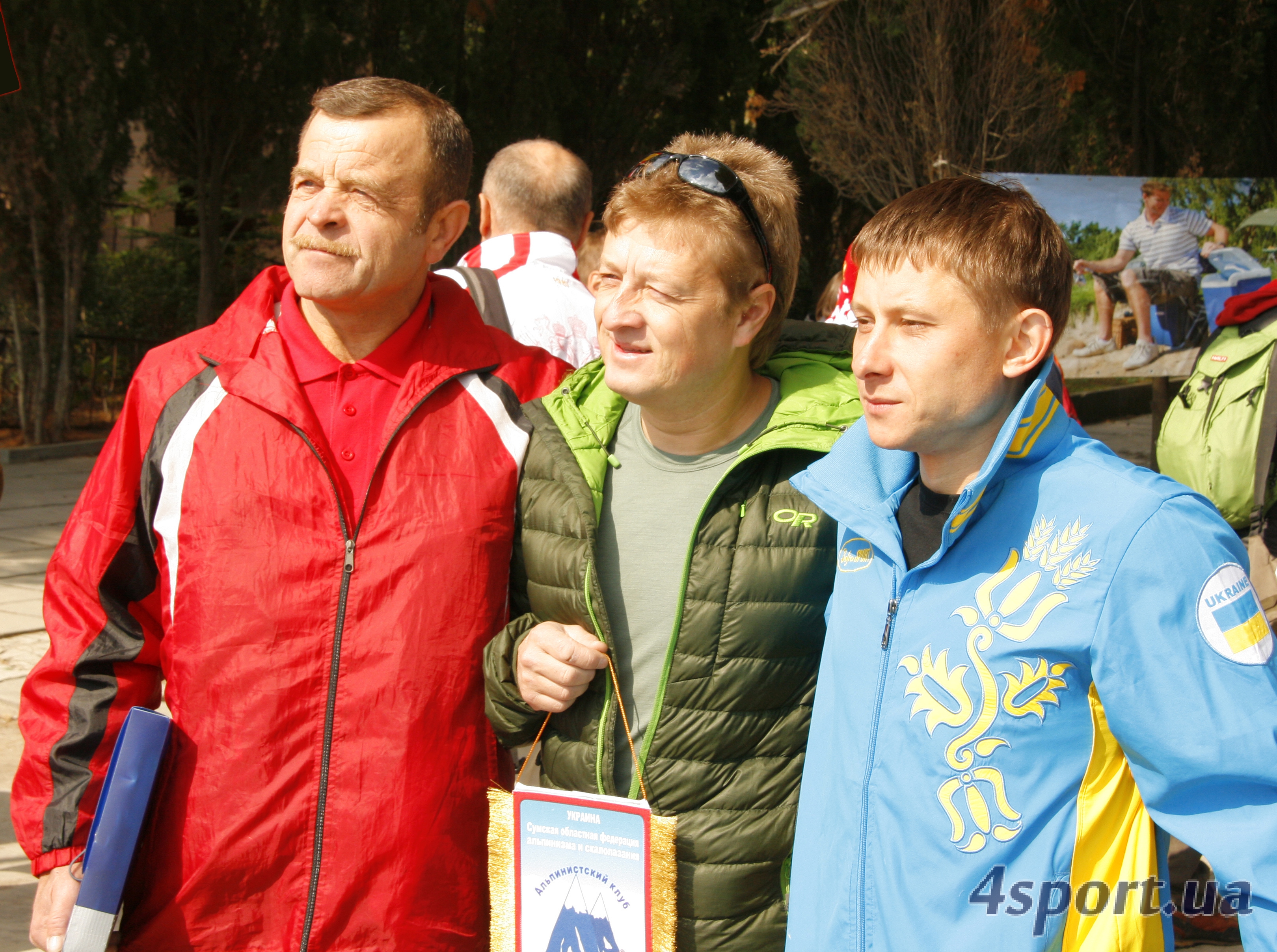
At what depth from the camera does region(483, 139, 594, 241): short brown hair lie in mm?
3926

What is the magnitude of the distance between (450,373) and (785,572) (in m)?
0.74

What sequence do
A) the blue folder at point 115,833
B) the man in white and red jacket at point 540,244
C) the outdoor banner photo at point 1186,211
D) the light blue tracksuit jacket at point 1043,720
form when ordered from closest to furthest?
the light blue tracksuit jacket at point 1043,720
the blue folder at point 115,833
the man in white and red jacket at point 540,244
the outdoor banner photo at point 1186,211

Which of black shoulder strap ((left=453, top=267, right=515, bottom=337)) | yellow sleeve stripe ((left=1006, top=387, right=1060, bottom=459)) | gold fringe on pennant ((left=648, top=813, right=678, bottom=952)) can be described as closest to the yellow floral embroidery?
yellow sleeve stripe ((left=1006, top=387, right=1060, bottom=459))

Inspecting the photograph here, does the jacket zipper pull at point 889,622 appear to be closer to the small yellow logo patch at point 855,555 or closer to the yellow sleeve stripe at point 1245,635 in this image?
the small yellow logo patch at point 855,555

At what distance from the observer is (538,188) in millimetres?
3916

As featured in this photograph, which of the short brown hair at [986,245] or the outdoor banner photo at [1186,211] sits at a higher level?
the outdoor banner photo at [1186,211]

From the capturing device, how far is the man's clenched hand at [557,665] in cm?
187

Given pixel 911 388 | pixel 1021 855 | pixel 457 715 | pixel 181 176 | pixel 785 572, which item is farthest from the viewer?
pixel 181 176

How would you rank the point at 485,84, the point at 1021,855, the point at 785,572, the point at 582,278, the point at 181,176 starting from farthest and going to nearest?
the point at 181,176 → the point at 485,84 → the point at 582,278 → the point at 785,572 → the point at 1021,855

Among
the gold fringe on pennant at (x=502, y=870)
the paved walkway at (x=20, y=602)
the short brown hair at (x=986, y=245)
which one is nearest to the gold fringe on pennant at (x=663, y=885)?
the gold fringe on pennant at (x=502, y=870)

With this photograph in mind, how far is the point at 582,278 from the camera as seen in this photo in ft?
17.3

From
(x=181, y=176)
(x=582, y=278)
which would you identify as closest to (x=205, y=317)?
(x=181, y=176)

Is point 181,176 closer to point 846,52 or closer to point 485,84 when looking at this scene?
point 485,84

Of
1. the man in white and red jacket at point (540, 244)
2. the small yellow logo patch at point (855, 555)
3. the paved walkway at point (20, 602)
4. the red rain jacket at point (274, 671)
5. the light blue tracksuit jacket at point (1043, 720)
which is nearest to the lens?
the light blue tracksuit jacket at point (1043, 720)
